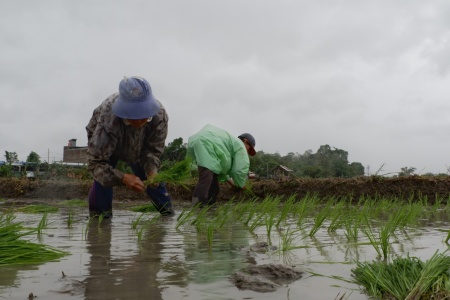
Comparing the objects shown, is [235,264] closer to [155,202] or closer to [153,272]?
[153,272]

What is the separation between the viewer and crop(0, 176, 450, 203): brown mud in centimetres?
776

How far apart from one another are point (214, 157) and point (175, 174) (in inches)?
47.5

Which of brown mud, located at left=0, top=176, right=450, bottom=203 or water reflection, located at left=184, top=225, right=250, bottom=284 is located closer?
water reflection, located at left=184, top=225, right=250, bottom=284

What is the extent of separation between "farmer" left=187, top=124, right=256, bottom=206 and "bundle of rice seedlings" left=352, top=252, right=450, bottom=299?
3.39 meters

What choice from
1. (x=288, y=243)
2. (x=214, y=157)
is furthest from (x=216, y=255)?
(x=214, y=157)

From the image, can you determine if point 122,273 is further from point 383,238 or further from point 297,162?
point 297,162

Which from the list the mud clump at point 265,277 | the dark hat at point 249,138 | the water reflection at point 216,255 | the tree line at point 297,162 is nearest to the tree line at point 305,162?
the tree line at point 297,162

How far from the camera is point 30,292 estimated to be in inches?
50.0

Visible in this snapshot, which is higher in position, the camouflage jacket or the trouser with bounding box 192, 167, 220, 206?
the camouflage jacket

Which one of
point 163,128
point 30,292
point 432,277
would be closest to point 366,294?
point 432,277

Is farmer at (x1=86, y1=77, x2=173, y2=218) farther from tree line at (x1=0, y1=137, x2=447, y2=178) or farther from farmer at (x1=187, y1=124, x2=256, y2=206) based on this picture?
tree line at (x1=0, y1=137, x2=447, y2=178)

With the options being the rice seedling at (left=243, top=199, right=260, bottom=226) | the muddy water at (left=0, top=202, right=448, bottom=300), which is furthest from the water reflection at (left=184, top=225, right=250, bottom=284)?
the rice seedling at (left=243, top=199, right=260, bottom=226)

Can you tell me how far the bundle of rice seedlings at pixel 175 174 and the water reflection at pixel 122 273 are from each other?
1.35 m

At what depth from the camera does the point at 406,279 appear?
125 cm
